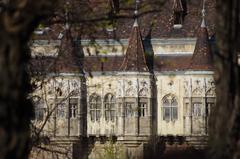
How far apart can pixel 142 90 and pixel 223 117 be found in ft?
155

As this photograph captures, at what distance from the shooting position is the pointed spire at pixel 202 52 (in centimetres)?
5688

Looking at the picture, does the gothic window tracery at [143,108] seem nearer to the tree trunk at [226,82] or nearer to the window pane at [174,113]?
the window pane at [174,113]

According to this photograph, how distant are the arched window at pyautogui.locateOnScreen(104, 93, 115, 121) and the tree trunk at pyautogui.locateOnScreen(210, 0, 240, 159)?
48.2 meters

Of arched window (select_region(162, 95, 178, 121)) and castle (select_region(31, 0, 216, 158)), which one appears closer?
castle (select_region(31, 0, 216, 158))

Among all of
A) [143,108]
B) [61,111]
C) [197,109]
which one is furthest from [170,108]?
A: [61,111]

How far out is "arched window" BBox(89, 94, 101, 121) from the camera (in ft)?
196

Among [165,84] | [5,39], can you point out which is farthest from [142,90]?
[5,39]

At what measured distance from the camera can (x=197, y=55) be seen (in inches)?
2255

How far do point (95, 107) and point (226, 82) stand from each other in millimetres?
49269

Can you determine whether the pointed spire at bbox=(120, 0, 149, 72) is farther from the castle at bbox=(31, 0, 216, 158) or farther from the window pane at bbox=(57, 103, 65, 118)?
the window pane at bbox=(57, 103, 65, 118)

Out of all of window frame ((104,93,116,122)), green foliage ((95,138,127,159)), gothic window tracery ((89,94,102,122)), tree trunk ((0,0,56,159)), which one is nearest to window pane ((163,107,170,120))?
window frame ((104,93,116,122))

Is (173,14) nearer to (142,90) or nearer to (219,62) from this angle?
(142,90)

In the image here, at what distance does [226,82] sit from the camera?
11.1 metres

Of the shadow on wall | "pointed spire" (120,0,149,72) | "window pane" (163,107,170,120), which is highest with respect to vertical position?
"pointed spire" (120,0,149,72)
